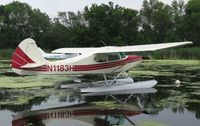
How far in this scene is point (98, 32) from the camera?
208ft

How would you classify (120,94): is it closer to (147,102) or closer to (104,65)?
(104,65)

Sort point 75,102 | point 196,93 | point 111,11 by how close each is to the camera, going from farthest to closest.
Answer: point 111,11 → point 196,93 → point 75,102

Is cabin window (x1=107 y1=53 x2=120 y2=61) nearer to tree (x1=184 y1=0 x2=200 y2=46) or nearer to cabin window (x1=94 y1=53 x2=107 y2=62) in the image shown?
cabin window (x1=94 y1=53 x2=107 y2=62)

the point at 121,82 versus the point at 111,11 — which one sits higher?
the point at 111,11

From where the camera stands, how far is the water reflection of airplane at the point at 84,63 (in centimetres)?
1383

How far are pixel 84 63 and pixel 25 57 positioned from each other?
6.98ft

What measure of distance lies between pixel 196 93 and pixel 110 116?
4.59 meters

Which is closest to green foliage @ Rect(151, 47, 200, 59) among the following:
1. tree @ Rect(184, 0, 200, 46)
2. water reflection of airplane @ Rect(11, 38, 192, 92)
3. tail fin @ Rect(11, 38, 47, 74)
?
water reflection of airplane @ Rect(11, 38, 192, 92)

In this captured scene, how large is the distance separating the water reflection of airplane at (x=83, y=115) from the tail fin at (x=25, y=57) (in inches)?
127

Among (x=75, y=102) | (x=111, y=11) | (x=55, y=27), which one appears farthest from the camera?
(x=55, y=27)

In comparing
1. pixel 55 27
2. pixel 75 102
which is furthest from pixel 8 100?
pixel 55 27

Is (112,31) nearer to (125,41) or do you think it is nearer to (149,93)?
(125,41)

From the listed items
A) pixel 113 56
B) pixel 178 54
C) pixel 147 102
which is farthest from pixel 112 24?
pixel 147 102

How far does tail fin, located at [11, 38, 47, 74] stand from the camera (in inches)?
542
